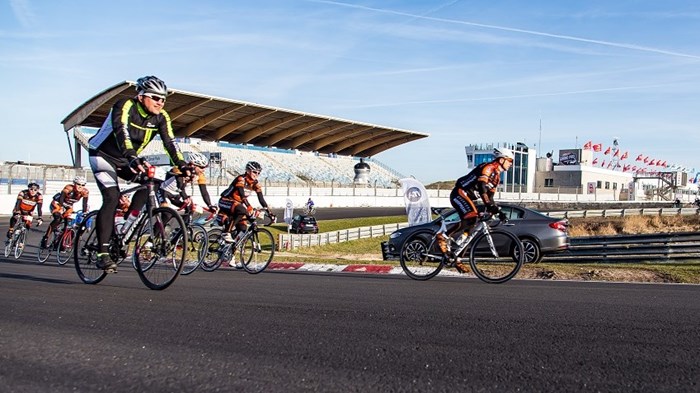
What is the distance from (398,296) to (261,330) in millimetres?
2468

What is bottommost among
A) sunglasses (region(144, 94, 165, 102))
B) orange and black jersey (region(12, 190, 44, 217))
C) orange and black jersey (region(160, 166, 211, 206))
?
orange and black jersey (region(12, 190, 44, 217))

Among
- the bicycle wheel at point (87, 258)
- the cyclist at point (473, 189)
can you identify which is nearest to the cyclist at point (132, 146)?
the bicycle wheel at point (87, 258)

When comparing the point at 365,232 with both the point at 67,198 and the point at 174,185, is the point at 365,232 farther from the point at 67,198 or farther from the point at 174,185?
the point at 174,185

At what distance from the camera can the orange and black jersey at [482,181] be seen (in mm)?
8891

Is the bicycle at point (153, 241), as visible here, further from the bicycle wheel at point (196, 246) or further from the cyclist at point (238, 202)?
the cyclist at point (238, 202)

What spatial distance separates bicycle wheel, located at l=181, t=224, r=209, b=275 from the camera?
8.20 meters

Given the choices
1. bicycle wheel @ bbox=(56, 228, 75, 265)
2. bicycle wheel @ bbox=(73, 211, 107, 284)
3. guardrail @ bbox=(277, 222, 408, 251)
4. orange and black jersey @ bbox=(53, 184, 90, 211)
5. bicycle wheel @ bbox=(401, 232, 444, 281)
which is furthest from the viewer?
guardrail @ bbox=(277, 222, 408, 251)

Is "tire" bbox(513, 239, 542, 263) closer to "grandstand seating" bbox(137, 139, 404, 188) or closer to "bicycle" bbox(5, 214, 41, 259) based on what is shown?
"bicycle" bbox(5, 214, 41, 259)

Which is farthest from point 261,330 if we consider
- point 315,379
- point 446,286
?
point 446,286

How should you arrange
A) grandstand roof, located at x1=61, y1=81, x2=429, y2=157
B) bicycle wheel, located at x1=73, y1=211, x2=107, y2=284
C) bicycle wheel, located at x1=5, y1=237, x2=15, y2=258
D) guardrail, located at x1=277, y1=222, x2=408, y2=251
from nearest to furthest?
bicycle wheel, located at x1=73, y1=211, x2=107, y2=284
bicycle wheel, located at x1=5, y1=237, x2=15, y2=258
guardrail, located at x1=277, y1=222, x2=408, y2=251
grandstand roof, located at x1=61, y1=81, x2=429, y2=157

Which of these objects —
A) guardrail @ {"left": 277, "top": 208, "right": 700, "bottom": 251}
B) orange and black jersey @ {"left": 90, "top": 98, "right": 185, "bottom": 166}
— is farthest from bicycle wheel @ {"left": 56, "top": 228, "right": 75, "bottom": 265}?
guardrail @ {"left": 277, "top": 208, "right": 700, "bottom": 251}

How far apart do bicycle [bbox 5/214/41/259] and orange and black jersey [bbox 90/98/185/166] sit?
30.0 feet

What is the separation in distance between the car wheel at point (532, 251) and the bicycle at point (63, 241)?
31.8 ft

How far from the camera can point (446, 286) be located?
26.4 feet
